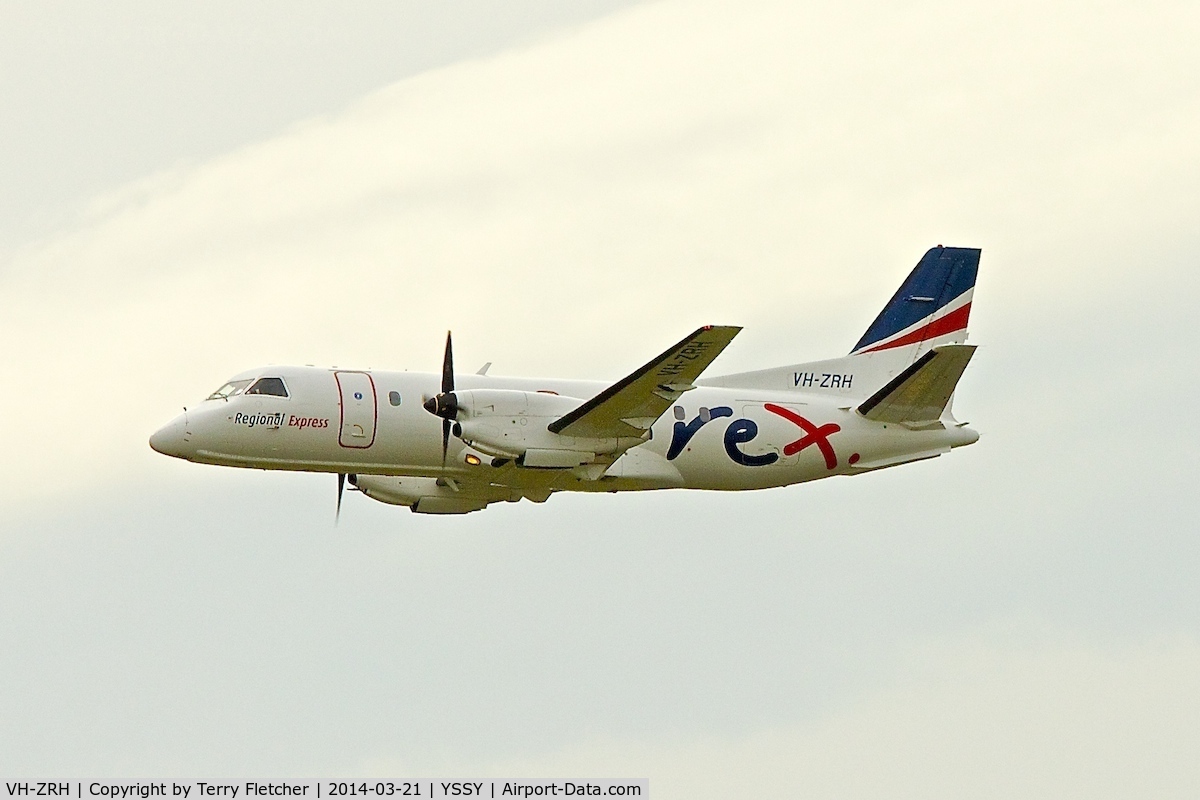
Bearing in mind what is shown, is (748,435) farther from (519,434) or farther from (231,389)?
(231,389)

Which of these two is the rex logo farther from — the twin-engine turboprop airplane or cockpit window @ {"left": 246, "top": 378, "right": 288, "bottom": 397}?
cockpit window @ {"left": 246, "top": 378, "right": 288, "bottom": 397}

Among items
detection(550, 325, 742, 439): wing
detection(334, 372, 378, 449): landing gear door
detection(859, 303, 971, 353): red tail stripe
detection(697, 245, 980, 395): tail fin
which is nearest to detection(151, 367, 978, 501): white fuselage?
detection(334, 372, 378, 449): landing gear door

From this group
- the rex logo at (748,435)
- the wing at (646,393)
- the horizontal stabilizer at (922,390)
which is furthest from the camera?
the rex logo at (748,435)

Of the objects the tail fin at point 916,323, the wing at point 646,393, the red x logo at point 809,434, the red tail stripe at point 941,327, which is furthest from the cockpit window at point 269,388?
the red tail stripe at point 941,327

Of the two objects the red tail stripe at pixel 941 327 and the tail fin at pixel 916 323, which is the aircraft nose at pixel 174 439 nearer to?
the tail fin at pixel 916 323

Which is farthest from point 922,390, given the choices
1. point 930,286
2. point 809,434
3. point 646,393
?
point 646,393

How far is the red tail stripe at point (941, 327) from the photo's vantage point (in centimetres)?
3170

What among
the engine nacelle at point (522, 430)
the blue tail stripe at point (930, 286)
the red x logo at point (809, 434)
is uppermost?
the blue tail stripe at point (930, 286)

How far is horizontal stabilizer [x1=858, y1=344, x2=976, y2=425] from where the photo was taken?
92.1 ft

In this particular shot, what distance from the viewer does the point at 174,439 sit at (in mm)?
27078

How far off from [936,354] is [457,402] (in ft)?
24.5

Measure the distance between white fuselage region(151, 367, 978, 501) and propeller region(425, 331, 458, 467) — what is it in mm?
121

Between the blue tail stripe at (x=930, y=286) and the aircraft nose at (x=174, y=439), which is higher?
the blue tail stripe at (x=930, y=286)

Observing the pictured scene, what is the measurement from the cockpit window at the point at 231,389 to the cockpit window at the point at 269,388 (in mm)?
166
